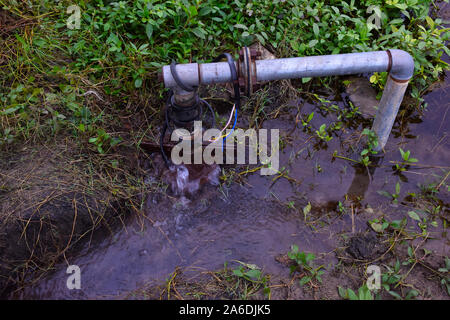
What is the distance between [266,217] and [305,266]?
1.67ft

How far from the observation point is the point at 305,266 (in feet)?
8.28

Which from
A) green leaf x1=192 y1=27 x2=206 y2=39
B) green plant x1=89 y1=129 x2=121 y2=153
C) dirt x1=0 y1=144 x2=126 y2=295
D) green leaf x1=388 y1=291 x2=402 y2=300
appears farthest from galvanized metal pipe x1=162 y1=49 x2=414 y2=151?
green leaf x1=388 y1=291 x2=402 y2=300

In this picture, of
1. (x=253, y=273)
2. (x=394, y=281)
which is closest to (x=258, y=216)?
(x=253, y=273)

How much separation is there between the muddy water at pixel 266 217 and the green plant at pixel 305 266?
0.11 metres

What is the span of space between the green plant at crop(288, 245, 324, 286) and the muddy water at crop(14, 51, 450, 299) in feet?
0.37

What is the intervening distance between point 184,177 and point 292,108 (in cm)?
121

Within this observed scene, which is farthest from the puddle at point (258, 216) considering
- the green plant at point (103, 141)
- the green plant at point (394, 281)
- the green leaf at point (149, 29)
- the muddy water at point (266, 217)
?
the green leaf at point (149, 29)

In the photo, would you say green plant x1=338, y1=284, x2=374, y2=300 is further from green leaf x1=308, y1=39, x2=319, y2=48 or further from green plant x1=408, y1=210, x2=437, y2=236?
green leaf x1=308, y1=39, x2=319, y2=48

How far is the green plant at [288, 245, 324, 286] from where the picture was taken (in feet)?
8.15

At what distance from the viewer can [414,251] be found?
2.62 m

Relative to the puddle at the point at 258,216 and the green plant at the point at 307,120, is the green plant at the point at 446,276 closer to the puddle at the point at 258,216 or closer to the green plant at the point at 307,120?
the puddle at the point at 258,216

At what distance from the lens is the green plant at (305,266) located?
2483mm
